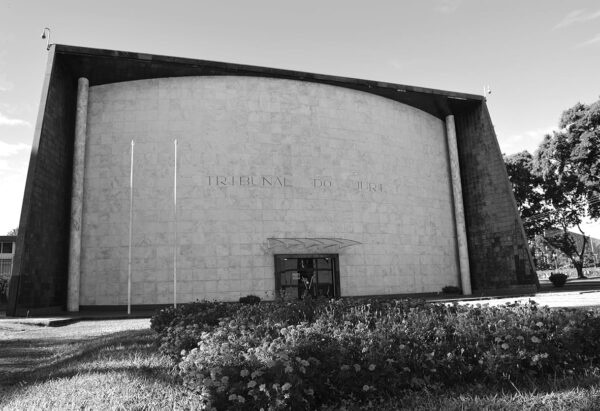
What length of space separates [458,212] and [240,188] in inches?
586

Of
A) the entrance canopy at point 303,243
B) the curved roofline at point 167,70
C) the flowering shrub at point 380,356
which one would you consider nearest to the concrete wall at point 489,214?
the curved roofline at point 167,70

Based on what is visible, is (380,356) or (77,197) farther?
(77,197)

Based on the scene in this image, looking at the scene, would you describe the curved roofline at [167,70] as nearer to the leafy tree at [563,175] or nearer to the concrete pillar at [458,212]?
the concrete pillar at [458,212]

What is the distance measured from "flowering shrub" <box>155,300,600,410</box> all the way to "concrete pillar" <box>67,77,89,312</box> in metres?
19.5

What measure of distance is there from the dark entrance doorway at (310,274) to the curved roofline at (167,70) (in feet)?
34.7

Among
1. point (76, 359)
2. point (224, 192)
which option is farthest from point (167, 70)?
point (76, 359)

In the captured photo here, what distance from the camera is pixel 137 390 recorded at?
5.55 m

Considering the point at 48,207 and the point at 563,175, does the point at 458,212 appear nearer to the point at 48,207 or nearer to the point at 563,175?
the point at 563,175

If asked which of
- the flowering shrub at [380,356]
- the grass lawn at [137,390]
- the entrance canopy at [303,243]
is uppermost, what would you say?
the entrance canopy at [303,243]

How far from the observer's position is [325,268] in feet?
90.4

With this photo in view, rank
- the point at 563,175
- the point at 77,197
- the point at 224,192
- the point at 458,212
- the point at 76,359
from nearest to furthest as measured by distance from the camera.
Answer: the point at 76,359 → the point at 77,197 → the point at 224,192 → the point at 458,212 → the point at 563,175

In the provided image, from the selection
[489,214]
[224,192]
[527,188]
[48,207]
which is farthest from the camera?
[527,188]

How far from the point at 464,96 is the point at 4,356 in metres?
29.7

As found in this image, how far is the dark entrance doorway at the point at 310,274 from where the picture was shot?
86.7 ft
